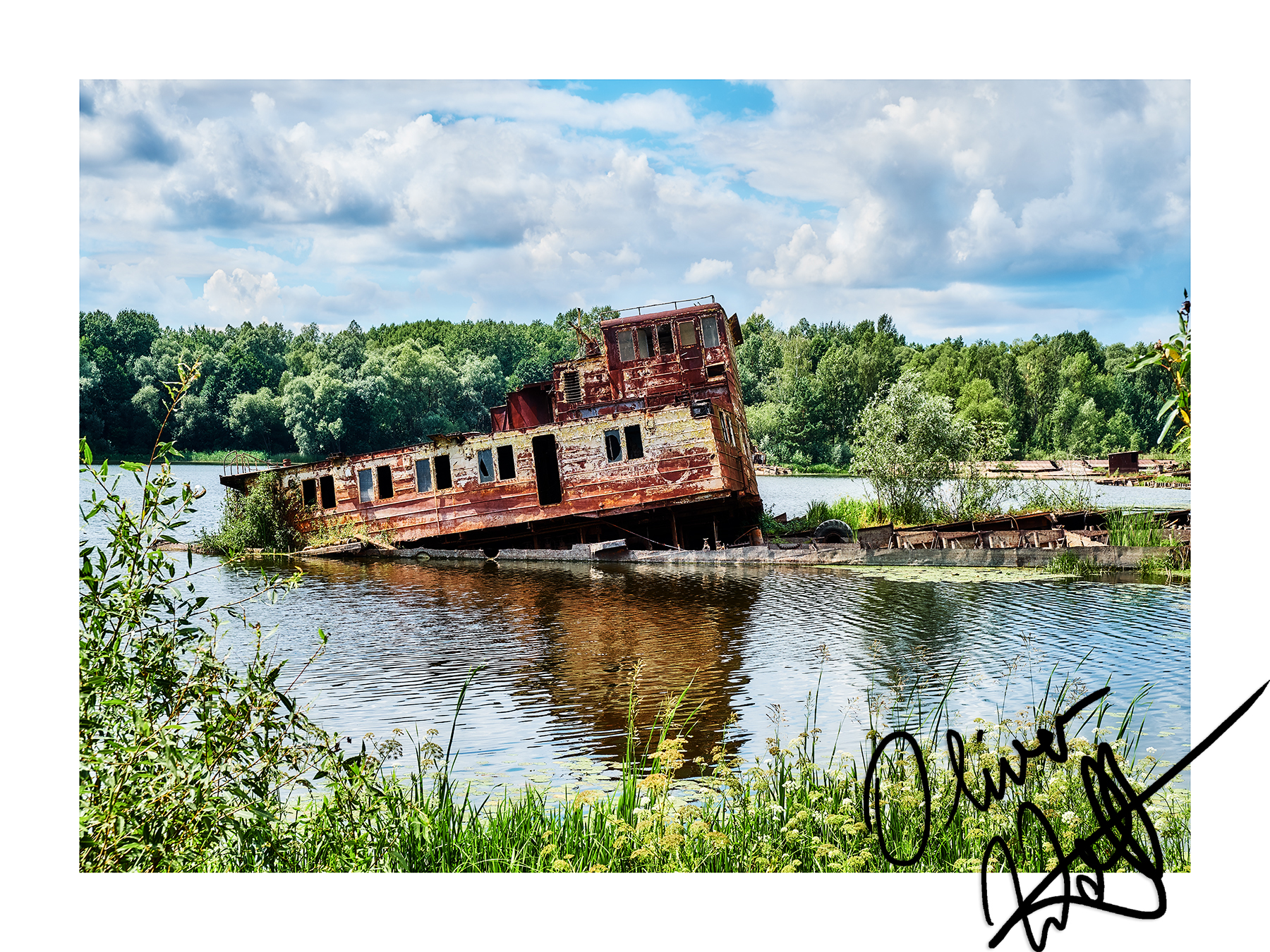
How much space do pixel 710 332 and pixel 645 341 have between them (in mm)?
1482

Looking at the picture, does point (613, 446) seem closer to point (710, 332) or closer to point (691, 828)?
point (710, 332)

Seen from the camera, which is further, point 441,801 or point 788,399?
point 788,399

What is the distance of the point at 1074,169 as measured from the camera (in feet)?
23.9

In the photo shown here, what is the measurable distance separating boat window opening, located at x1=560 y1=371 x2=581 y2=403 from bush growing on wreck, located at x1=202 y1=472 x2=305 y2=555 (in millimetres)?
6387

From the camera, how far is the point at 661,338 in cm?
2086

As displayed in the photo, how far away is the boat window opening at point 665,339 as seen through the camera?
68.2 ft

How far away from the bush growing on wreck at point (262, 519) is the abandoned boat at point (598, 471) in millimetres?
293

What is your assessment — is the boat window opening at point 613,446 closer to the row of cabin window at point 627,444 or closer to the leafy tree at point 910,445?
the row of cabin window at point 627,444

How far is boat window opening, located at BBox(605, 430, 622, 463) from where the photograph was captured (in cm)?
1933
